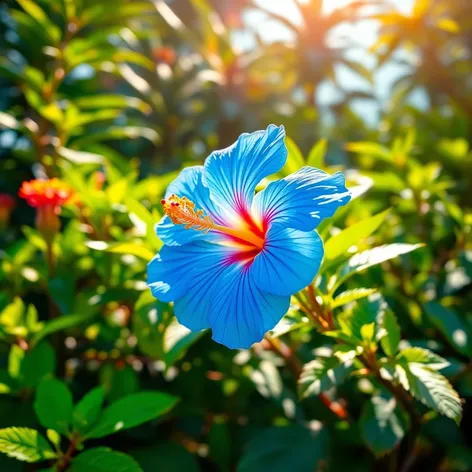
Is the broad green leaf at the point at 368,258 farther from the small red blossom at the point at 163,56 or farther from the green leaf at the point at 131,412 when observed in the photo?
the small red blossom at the point at 163,56

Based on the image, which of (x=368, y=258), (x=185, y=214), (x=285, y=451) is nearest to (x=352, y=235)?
(x=368, y=258)

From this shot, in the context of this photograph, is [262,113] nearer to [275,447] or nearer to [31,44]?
[31,44]

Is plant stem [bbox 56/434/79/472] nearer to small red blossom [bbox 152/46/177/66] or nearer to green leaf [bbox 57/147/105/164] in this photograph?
green leaf [bbox 57/147/105/164]

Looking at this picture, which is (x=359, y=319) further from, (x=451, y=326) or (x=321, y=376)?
(x=451, y=326)

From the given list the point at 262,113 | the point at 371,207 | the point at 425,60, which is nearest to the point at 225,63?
the point at 262,113

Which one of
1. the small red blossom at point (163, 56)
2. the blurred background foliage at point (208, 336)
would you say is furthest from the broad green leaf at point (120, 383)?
the small red blossom at point (163, 56)

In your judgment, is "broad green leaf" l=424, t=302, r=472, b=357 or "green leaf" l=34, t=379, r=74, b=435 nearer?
"green leaf" l=34, t=379, r=74, b=435

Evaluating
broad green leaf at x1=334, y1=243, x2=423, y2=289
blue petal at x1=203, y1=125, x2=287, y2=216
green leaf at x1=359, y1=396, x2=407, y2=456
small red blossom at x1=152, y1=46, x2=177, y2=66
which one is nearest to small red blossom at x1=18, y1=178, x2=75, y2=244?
blue petal at x1=203, y1=125, x2=287, y2=216
